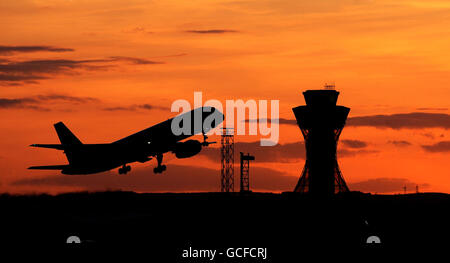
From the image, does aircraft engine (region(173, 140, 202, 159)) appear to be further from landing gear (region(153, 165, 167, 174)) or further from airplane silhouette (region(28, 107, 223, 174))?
landing gear (region(153, 165, 167, 174))

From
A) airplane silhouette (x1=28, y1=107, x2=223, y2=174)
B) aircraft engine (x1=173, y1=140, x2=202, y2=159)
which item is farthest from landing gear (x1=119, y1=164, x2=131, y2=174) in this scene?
aircraft engine (x1=173, y1=140, x2=202, y2=159)

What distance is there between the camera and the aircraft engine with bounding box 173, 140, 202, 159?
176m

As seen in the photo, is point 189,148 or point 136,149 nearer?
point 189,148

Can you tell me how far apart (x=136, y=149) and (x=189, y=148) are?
1453 centimetres

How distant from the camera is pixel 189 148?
175750 mm

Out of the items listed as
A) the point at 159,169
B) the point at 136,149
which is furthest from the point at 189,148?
the point at 136,149

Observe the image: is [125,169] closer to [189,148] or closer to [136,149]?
[136,149]

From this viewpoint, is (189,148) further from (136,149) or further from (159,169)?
(136,149)

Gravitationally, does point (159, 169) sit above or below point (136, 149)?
below

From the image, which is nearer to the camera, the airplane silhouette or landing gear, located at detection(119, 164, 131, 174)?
the airplane silhouette

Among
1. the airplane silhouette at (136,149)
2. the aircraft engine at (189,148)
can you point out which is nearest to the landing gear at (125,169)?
the airplane silhouette at (136,149)

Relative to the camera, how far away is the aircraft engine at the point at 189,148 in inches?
6909
